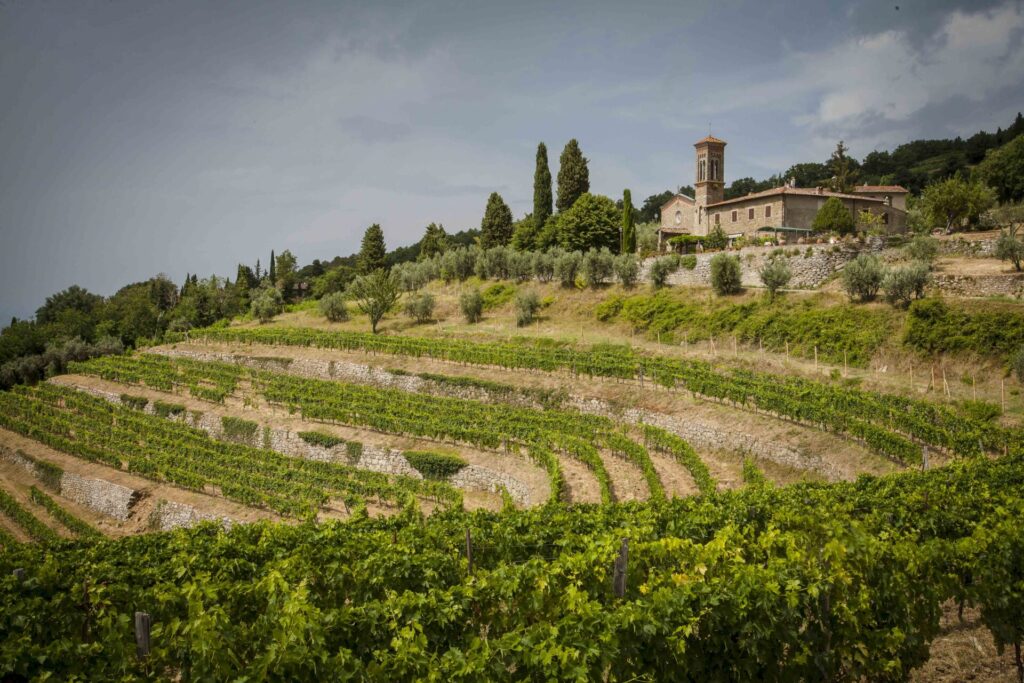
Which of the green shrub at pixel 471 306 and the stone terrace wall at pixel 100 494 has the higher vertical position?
the green shrub at pixel 471 306

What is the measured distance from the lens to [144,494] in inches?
928

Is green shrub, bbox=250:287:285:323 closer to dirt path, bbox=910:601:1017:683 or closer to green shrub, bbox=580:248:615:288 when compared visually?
green shrub, bbox=580:248:615:288

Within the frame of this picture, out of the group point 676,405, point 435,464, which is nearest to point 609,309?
point 676,405

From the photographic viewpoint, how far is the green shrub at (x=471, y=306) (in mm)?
47969

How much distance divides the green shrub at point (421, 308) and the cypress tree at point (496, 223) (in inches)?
728

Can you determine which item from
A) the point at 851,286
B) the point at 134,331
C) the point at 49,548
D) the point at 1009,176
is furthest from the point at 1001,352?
the point at 134,331

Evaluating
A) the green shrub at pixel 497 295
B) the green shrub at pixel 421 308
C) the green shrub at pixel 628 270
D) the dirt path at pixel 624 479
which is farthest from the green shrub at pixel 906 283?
the green shrub at pixel 421 308

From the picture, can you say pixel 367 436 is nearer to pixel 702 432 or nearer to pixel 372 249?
pixel 702 432

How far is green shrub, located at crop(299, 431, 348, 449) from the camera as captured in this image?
26656mm

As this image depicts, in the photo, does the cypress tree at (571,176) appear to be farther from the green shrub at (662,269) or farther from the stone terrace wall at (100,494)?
the stone terrace wall at (100,494)

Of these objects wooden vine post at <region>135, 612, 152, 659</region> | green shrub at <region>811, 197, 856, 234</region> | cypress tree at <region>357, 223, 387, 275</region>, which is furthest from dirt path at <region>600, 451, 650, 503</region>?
cypress tree at <region>357, 223, 387, 275</region>

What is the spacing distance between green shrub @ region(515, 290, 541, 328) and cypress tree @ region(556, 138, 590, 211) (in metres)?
19.9

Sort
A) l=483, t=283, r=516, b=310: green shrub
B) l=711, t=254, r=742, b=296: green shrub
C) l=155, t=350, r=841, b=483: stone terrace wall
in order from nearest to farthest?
1. l=155, t=350, r=841, b=483: stone terrace wall
2. l=711, t=254, r=742, b=296: green shrub
3. l=483, t=283, r=516, b=310: green shrub

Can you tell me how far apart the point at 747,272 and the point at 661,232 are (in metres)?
16.3
